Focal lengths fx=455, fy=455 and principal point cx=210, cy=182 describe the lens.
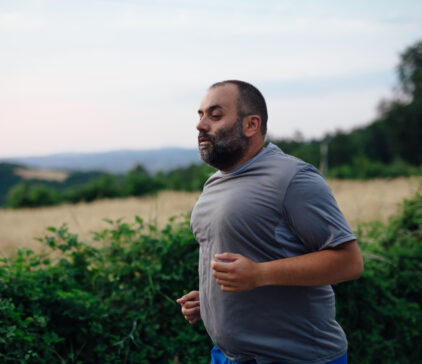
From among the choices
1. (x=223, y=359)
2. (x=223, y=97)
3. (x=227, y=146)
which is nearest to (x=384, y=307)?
(x=223, y=359)

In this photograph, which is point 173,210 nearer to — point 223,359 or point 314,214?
point 223,359

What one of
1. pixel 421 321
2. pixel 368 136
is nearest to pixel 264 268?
pixel 421 321

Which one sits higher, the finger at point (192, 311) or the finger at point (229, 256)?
the finger at point (229, 256)

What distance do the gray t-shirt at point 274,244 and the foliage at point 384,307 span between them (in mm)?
2484

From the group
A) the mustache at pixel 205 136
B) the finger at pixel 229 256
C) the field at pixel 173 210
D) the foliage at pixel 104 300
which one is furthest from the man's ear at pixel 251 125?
the field at pixel 173 210

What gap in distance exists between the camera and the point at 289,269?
1.79 m

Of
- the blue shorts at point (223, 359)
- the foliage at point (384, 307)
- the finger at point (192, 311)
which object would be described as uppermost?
the finger at point (192, 311)

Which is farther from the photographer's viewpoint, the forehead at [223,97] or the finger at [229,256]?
the forehead at [223,97]

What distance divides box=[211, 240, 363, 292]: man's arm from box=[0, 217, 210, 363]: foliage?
1.80 meters

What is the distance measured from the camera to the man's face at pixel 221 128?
204cm

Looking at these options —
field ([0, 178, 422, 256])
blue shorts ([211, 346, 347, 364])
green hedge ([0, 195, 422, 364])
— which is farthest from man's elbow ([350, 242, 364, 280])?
field ([0, 178, 422, 256])

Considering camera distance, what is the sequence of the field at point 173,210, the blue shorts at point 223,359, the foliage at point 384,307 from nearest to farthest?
the blue shorts at point 223,359 → the foliage at point 384,307 → the field at point 173,210

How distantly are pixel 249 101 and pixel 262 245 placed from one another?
648 millimetres

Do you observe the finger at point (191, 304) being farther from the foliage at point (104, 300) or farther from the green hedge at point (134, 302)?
the foliage at point (104, 300)
